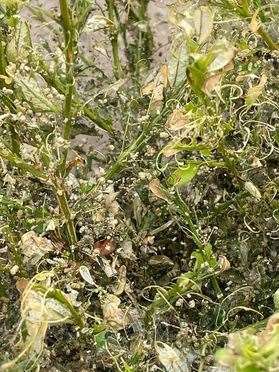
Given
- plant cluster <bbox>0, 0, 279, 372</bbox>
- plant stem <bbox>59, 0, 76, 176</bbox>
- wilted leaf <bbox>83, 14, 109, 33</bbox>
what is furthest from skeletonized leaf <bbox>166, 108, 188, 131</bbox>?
wilted leaf <bbox>83, 14, 109, 33</bbox>

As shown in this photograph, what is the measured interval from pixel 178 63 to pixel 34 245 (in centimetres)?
26

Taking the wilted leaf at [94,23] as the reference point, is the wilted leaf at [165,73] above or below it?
below

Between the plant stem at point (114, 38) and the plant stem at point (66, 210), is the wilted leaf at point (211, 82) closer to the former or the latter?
the plant stem at point (66, 210)

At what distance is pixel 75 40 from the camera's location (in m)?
0.86

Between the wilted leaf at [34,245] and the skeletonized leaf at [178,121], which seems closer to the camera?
the skeletonized leaf at [178,121]

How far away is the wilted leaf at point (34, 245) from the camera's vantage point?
92 centimetres

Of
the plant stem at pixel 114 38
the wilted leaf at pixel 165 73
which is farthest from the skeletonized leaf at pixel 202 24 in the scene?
the plant stem at pixel 114 38

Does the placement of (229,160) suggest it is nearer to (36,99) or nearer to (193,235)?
(193,235)

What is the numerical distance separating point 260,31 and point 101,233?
0.32 m

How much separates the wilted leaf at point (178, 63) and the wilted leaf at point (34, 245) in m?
0.23

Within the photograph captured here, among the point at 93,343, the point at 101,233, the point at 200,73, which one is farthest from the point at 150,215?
the point at 200,73

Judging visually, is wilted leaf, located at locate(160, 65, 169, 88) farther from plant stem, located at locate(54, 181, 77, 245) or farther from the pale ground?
the pale ground

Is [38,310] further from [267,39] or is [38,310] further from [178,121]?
[267,39]

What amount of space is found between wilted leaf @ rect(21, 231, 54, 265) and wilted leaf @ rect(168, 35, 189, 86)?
0.23 metres
